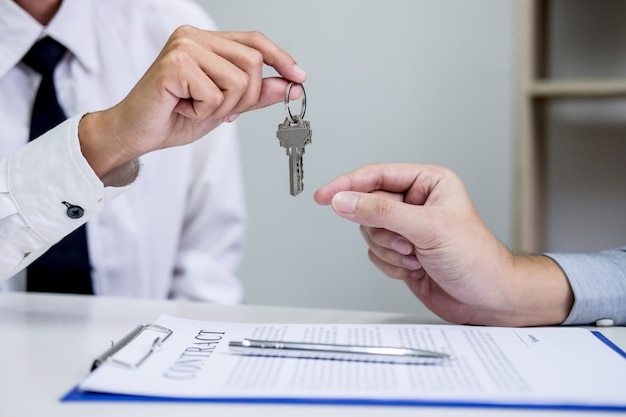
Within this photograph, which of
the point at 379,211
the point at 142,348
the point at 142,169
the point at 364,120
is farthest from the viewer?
the point at 364,120

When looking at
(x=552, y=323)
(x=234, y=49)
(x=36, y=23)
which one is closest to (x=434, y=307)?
(x=552, y=323)

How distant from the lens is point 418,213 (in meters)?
0.78

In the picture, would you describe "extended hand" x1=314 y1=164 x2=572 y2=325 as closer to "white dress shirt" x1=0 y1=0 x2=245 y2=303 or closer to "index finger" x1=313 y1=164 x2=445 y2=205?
"index finger" x1=313 y1=164 x2=445 y2=205

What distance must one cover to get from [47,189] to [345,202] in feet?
1.15

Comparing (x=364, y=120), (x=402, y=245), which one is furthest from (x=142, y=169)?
(x=364, y=120)

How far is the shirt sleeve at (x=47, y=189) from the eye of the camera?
840 mm

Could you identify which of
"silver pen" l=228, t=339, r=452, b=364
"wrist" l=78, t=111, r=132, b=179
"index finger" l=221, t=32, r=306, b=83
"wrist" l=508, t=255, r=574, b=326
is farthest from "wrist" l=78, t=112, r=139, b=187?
"wrist" l=508, t=255, r=574, b=326

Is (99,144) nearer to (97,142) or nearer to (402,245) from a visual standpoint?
(97,142)

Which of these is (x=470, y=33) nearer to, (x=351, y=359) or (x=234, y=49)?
(x=234, y=49)

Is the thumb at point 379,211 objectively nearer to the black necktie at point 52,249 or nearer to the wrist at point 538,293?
the wrist at point 538,293

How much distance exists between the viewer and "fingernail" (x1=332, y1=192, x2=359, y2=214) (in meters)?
0.79

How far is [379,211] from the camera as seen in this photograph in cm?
77

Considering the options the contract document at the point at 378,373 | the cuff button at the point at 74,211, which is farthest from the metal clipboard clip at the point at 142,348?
the cuff button at the point at 74,211

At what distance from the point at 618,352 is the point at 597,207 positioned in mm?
1217
